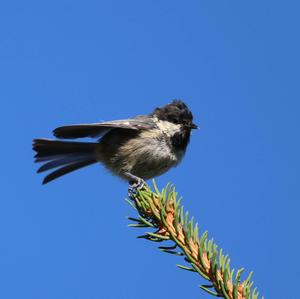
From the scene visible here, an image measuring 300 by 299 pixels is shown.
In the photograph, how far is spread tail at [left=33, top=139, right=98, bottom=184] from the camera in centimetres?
462

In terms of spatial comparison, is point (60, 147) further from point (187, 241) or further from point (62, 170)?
point (187, 241)

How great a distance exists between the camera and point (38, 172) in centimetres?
478

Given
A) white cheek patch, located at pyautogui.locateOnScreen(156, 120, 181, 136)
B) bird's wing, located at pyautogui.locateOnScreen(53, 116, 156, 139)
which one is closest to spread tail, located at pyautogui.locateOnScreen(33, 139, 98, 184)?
bird's wing, located at pyautogui.locateOnScreen(53, 116, 156, 139)

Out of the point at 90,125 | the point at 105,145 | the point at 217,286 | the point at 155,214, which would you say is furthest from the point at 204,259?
the point at 105,145

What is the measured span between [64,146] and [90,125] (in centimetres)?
85

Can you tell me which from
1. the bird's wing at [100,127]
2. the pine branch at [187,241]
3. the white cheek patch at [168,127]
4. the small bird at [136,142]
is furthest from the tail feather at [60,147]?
the pine branch at [187,241]

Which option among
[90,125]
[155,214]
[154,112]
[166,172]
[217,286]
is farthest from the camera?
[154,112]

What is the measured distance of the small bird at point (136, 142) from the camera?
4.08m

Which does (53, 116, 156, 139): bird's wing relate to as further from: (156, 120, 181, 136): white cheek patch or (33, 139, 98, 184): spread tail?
(33, 139, 98, 184): spread tail

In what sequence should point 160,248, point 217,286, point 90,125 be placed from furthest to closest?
point 90,125 < point 160,248 < point 217,286

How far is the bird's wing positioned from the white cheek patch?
0.06 m

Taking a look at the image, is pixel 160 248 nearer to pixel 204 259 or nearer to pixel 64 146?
pixel 204 259

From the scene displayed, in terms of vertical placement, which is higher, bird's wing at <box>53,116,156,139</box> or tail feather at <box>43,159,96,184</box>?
tail feather at <box>43,159,96,184</box>

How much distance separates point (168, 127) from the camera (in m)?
4.27
